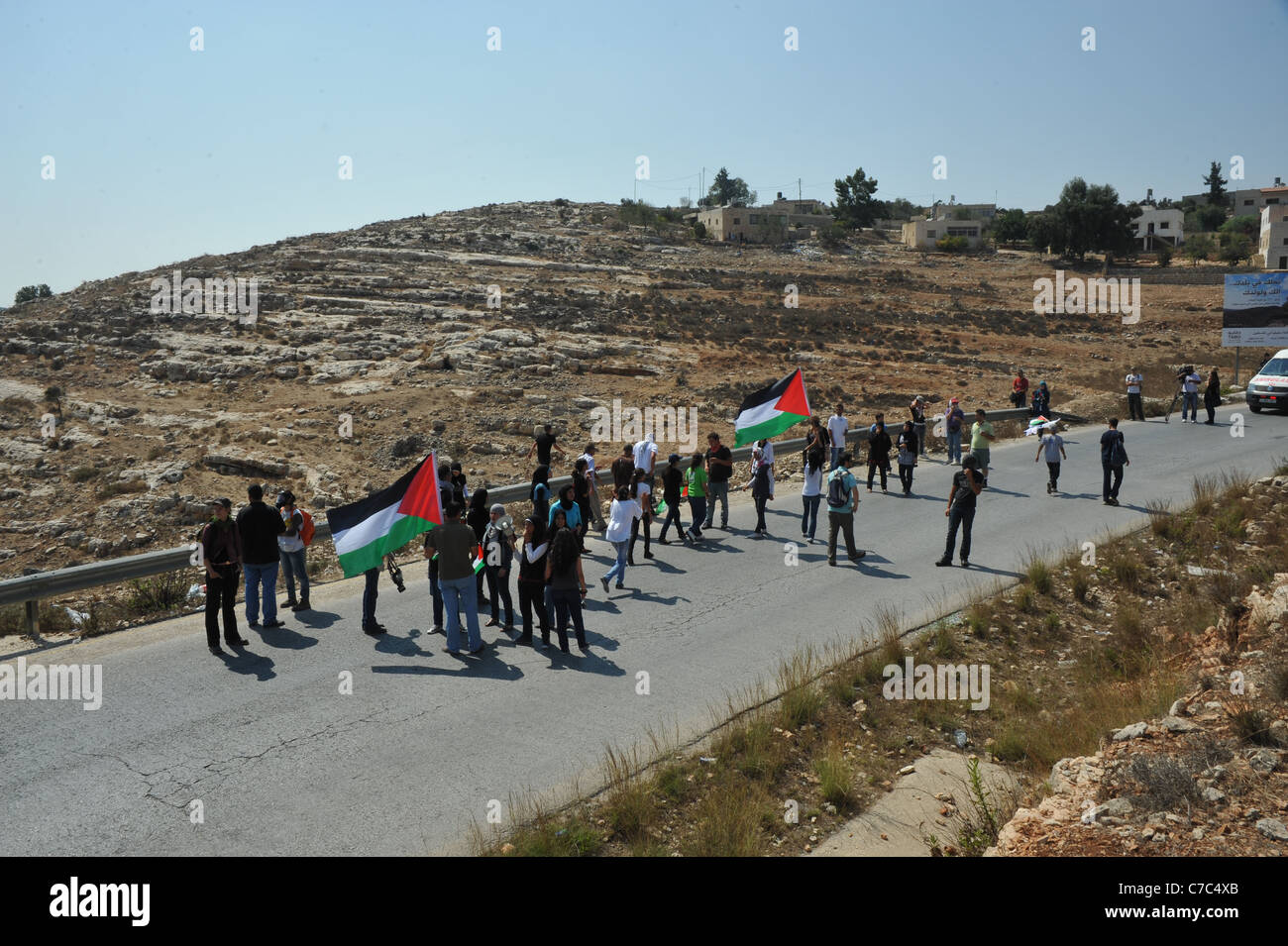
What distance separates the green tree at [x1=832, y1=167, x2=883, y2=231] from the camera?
11588 cm

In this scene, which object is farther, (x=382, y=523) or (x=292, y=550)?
(x=292, y=550)

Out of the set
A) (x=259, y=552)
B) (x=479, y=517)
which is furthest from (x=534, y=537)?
(x=259, y=552)

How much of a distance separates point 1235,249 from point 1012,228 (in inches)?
918

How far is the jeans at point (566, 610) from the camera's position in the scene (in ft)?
33.6

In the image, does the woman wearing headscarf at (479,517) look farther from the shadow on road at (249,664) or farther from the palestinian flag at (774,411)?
the palestinian flag at (774,411)

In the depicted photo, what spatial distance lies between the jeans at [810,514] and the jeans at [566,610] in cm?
626

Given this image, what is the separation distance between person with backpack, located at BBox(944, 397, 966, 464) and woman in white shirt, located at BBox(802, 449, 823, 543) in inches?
260

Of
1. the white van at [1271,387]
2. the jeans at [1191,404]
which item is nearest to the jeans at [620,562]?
the jeans at [1191,404]

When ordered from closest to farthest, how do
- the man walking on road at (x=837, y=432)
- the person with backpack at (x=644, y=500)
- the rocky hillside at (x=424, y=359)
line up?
the person with backpack at (x=644, y=500), the man walking on road at (x=837, y=432), the rocky hillside at (x=424, y=359)

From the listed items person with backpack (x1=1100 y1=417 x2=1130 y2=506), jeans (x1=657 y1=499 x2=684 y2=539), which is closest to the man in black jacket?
jeans (x1=657 y1=499 x2=684 y2=539)

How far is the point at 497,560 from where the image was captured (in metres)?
10.9

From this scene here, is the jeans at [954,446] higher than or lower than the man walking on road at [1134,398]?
lower

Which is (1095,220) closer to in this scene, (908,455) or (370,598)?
(908,455)
